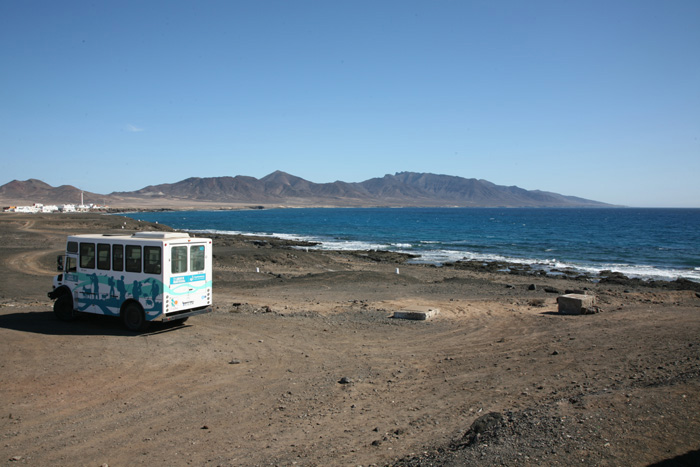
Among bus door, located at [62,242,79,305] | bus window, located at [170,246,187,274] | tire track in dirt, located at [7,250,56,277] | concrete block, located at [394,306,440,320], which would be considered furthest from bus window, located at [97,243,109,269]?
tire track in dirt, located at [7,250,56,277]

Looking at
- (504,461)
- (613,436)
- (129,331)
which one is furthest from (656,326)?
(129,331)

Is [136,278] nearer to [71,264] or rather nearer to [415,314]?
[71,264]

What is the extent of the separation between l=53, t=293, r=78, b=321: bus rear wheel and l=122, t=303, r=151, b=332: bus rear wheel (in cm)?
205

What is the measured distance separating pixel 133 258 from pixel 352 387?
7.33 meters

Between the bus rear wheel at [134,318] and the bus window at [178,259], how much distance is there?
148 centimetres

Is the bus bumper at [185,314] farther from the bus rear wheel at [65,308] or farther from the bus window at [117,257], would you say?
the bus rear wheel at [65,308]

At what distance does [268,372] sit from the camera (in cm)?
1016

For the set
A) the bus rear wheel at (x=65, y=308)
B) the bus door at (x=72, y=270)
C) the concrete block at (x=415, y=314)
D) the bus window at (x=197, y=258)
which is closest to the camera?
the bus window at (x=197, y=258)

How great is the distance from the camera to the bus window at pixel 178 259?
1288 cm

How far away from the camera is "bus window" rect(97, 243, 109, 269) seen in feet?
44.6

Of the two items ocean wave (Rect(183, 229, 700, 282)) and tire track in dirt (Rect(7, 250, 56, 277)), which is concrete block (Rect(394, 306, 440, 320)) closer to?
tire track in dirt (Rect(7, 250, 56, 277))

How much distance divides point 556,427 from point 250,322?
33.9 feet

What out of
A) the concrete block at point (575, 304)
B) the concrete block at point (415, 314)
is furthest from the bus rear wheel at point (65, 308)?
the concrete block at point (575, 304)

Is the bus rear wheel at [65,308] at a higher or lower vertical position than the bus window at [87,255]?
lower
